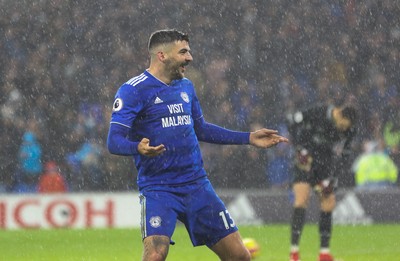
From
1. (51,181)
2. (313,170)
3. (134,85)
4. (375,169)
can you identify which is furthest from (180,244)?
(134,85)

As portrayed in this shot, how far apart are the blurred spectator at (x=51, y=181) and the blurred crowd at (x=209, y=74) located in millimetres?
44

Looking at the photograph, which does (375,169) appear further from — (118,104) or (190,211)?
(118,104)

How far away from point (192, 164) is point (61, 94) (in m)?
11.7

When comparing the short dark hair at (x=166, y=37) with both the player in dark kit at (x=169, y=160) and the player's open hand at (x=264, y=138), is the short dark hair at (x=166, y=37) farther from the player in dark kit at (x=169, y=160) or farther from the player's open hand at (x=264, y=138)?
the player's open hand at (x=264, y=138)

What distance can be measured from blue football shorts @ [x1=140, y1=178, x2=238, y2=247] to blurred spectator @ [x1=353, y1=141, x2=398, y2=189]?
1049 centimetres

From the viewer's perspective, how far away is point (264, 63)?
62.2 feet

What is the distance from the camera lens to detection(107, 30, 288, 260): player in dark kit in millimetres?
7082

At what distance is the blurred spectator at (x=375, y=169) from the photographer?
17.4 meters

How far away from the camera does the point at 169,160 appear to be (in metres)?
7.19

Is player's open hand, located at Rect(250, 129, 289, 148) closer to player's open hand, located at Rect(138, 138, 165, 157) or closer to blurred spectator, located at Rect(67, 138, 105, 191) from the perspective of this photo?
player's open hand, located at Rect(138, 138, 165, 157)

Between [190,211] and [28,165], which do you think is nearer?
[190,211]

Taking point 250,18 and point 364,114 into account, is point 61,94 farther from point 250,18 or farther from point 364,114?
point 364,114

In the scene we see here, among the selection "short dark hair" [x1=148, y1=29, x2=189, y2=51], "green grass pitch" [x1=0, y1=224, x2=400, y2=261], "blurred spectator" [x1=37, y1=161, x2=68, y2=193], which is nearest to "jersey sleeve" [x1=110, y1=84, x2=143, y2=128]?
"short dark hair" [x1=148, y1=29, x2=189, y2=51]

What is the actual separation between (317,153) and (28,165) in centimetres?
713
